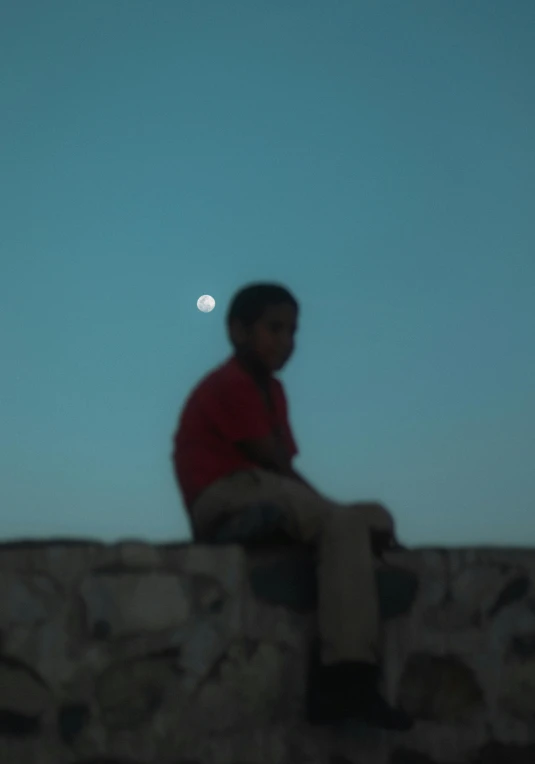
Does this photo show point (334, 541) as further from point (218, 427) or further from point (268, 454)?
point (218, 427)

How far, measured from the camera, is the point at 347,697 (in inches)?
139

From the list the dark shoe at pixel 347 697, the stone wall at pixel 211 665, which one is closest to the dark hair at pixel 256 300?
the stone wall at pixel 211 665

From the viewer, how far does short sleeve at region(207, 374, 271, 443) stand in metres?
3.89

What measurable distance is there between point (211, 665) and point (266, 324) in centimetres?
129

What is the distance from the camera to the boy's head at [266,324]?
407cm

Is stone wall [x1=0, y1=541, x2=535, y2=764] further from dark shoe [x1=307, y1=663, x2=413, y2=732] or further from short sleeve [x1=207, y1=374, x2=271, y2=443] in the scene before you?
short sleeve [x1=207, y1=374, x2=271, y2=443]

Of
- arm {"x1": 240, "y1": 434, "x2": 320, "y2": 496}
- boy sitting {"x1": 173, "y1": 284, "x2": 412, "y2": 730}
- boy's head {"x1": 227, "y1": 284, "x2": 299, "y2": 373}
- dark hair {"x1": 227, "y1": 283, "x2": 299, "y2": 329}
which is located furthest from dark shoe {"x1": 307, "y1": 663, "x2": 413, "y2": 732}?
dark hair {"x1": 227, "y1": 283, "x2": 299, "y2": 329}

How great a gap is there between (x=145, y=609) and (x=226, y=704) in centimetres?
41

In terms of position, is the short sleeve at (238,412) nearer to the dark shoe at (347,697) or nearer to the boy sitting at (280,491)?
the boy sitting at (280,491)

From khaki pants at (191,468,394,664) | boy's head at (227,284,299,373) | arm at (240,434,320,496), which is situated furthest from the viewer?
boy's head at (227,284,299,373)

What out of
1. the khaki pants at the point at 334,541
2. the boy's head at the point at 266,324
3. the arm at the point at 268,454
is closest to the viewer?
the khaki pants at the point at 334,541

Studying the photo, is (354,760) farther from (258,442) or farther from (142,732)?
(258,442)

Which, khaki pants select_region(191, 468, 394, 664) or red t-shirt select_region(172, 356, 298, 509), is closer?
khaki pants select_region(191, 468, 394, 664)

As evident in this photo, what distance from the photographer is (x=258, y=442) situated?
388 centimetres
